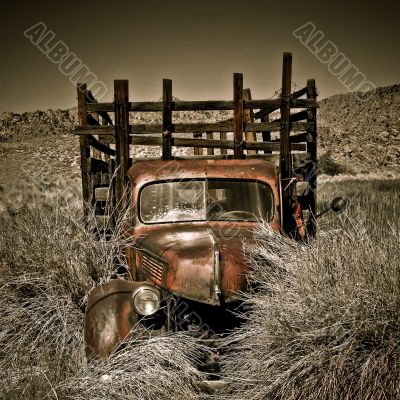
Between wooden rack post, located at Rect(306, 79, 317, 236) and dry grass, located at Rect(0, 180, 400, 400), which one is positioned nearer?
dry grass, located at Rect(0, 180, 400, 400)

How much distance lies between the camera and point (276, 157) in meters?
5.67

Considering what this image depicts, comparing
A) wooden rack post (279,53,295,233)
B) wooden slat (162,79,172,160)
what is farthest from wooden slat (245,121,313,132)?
wooden slat (162,79,172,160)

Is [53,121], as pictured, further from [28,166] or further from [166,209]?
[166,209]

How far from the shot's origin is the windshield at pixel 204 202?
414 cm

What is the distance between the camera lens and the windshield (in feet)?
13.6

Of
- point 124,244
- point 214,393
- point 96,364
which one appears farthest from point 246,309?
point 124,244

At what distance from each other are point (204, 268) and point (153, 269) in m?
0.69

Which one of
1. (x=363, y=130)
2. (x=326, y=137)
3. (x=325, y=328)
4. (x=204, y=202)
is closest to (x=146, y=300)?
(x=325, y=328)

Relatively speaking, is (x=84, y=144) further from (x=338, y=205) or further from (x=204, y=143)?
(x=338, y=205)

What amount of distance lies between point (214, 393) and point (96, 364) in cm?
84

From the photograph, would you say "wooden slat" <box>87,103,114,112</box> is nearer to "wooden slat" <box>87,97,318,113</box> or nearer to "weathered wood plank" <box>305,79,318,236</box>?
"wooden slat" <box>87,97,318,113</box>

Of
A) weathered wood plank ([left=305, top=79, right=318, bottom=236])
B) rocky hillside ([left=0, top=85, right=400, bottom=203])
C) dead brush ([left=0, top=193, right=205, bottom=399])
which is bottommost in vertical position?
dead brush ([left=0, top=193, right=205, bottom=399])

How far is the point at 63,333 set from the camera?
3338mm

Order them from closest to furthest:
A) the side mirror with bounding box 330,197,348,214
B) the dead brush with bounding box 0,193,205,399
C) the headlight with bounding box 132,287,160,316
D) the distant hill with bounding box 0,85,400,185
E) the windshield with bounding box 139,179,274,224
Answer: the dead brush with bounding box 0,193,205,399 < the headlight with bounding box 132,287,160,316 < the side mirror with bounding box 330,197,348,214 < the windshield with bounding box 139,179,274,224 < the distant hill with bounding box 0,85,400,185
